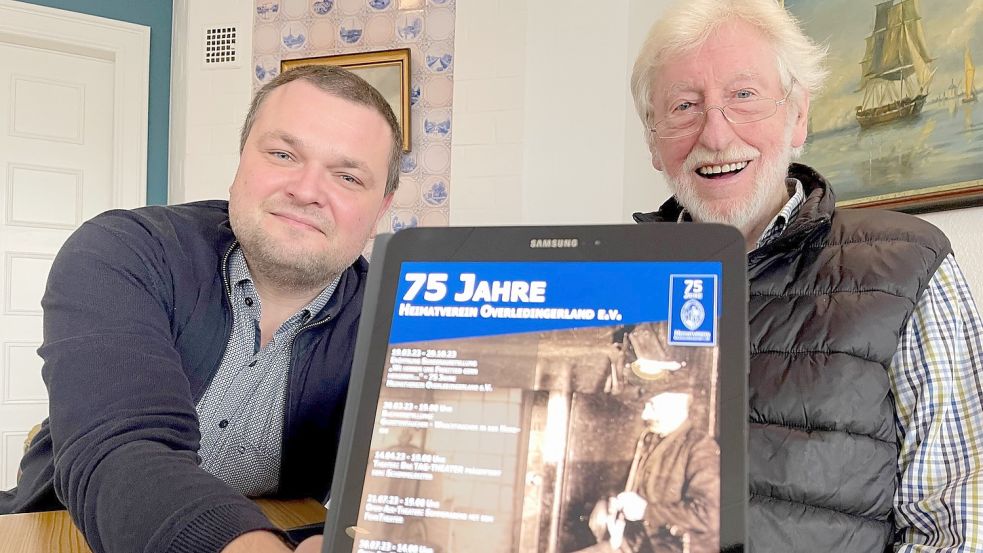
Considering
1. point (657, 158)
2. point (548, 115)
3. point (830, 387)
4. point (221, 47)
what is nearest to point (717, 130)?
point (657, 158)

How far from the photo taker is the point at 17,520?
1040 millimetres

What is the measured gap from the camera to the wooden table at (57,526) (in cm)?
91

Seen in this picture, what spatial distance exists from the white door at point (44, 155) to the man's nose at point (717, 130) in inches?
133

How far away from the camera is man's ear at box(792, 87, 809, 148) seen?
1.33 m

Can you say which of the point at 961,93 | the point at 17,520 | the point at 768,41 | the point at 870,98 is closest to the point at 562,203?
the point at 870,98

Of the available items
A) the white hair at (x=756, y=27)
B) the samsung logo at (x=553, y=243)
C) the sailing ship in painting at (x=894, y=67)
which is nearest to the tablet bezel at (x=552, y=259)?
the samsung logo at (x=553, y=243)

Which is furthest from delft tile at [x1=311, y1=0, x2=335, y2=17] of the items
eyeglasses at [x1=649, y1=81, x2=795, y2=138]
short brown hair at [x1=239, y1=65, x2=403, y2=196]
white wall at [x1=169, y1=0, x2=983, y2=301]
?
eyeglasses at [x1=649, y1=81, x2=795, y2=138]

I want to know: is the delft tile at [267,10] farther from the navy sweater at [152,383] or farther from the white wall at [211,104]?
the navy sweater at [152,383]

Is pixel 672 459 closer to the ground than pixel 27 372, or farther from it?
farther from it

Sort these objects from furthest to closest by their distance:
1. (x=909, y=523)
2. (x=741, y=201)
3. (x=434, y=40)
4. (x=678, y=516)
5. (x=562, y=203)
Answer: (x=434, y=40), (x=562, y=203), (x=741, y=201), (x=909, y=523), (x=678, y=516)

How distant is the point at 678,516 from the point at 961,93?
1.55 m

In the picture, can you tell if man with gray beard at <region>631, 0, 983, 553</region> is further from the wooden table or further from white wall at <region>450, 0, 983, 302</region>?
white wall at <region>450, 0, 983, 302</region>

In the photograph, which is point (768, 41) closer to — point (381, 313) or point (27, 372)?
point (381, 313)

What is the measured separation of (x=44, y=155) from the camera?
379 cm
